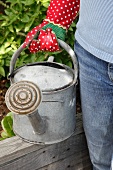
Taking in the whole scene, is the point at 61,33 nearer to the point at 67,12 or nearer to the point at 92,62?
the point at 67,12

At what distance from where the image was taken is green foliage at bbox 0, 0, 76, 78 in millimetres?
3316

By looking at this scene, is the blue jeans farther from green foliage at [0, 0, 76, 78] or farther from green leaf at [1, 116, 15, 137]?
green foliage at [0, 0, 76, 78]

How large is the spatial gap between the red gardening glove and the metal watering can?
0.17 ft

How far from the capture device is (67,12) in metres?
2.18

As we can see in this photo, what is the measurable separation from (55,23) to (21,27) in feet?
4.16

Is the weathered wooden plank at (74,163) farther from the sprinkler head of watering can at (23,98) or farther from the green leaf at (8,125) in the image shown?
the sprinkler head of watering can at (23,98)

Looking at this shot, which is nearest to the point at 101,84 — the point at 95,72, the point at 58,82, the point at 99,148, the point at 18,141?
the point at 95,72

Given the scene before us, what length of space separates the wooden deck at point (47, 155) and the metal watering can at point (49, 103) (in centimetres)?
9

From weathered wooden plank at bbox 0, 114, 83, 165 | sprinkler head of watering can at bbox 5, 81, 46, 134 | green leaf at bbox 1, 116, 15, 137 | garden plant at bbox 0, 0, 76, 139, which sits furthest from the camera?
garden plant at bbox 0, 0, 76, 139

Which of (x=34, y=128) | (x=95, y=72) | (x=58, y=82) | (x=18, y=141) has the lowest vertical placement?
(x=18, y=141)

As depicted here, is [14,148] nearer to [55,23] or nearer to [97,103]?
[97,103]

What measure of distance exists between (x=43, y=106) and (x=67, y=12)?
17.3 inches

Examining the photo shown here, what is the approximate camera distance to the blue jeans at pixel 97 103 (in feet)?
6.72

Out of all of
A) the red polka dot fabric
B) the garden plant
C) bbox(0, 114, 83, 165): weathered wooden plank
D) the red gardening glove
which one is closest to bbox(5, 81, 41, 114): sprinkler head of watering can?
the red gardening glove
